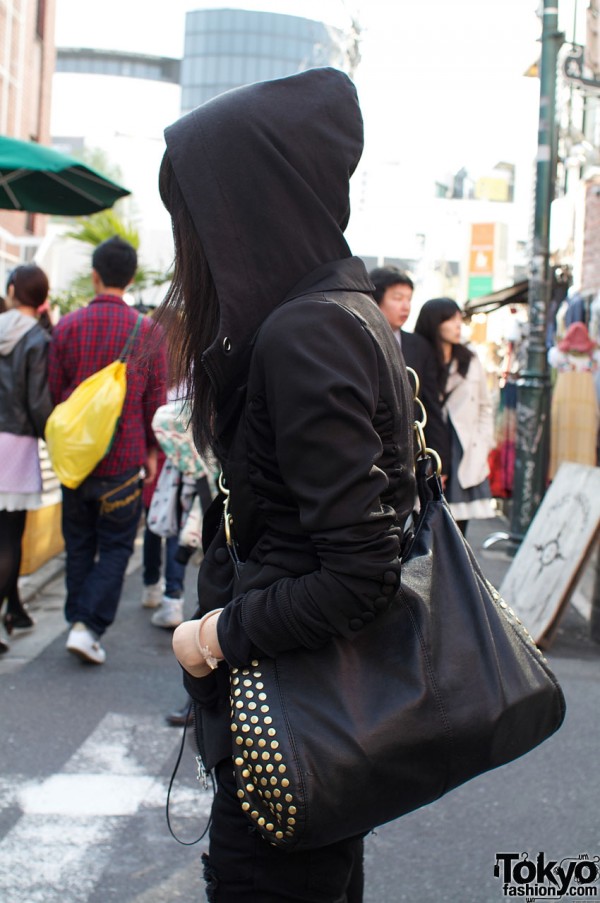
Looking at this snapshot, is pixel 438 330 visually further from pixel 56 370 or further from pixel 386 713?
pixel 386 713

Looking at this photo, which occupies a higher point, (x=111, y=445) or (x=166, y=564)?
(x=111, y=445)

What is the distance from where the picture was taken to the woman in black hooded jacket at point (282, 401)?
5.20 ft

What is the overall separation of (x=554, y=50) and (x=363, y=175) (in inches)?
910

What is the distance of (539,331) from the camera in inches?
363

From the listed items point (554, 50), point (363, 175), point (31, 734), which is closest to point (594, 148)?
point (554, 50)

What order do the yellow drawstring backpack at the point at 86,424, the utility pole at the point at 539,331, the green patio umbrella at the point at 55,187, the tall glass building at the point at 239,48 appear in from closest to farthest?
the yellow drawstring backpack at the point at 86,424
the green patio umbrella at the point at 55,187
the utility pole at the point at 539,331
the tall glass building at the point at 239,48

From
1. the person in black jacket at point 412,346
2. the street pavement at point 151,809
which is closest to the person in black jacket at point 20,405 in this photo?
the street pavement at point 151,809

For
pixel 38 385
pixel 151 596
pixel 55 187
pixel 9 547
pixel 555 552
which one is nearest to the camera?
pixel 38 385

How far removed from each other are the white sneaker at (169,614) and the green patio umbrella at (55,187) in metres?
2.86

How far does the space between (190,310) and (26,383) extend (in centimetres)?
383

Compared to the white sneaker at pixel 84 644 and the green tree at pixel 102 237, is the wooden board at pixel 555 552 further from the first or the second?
the green tree at pixel 102 237

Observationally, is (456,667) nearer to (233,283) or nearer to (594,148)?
(233,283)

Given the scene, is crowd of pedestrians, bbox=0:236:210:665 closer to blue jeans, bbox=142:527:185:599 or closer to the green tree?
blue jeans, bbox=142:527:185:599

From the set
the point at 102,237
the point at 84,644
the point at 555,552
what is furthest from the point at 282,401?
the point at 102,237
